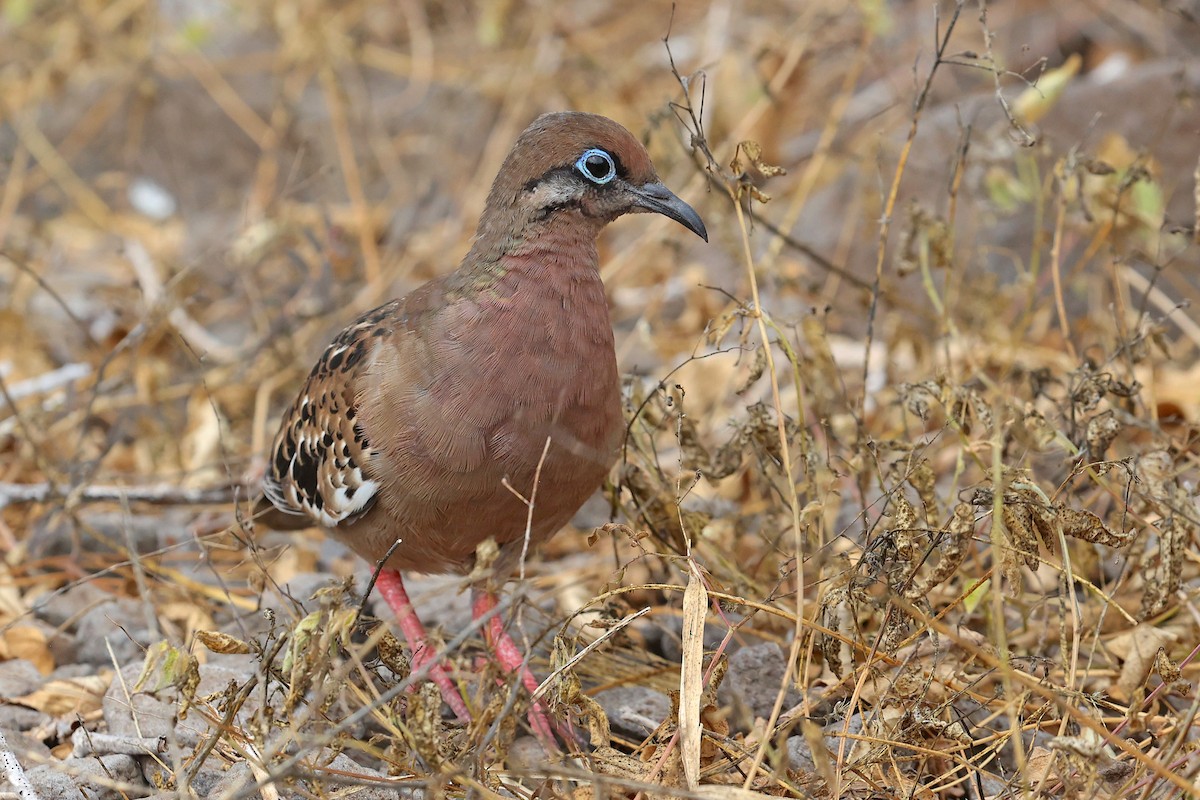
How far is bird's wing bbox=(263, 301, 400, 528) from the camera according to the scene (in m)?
3.57

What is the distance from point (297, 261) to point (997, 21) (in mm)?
5260

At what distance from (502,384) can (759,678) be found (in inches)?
42.0

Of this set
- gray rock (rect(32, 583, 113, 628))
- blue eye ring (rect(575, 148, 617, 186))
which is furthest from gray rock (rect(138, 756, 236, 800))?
blue eye ring (rect(575, 148, 617, 186))

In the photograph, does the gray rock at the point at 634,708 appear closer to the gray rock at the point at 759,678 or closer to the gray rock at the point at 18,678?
the gray rock at the point at 759,678

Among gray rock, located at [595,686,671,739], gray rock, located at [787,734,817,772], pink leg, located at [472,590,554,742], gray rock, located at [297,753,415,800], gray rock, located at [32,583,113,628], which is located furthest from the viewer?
gray rock, located at [32,583,113,628]

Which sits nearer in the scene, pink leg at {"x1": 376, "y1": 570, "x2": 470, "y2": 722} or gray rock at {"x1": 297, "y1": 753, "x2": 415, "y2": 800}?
gray rock at {"x1": 297, "y1": 753, "x2": 415, "y2": 800}

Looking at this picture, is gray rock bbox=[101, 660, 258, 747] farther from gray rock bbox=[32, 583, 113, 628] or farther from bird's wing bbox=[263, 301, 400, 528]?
gray rock bbox=[32, 583, 113, 628]

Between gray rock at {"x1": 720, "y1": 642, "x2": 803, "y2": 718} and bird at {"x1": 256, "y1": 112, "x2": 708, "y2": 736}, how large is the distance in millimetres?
558

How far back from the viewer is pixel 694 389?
18.2ft

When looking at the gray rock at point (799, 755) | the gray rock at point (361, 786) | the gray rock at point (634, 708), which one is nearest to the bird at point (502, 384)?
the gray rock at point (634, 708)

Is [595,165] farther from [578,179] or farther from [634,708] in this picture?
[634,708]

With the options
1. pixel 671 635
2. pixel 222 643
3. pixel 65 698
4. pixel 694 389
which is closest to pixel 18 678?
pixel 65 698

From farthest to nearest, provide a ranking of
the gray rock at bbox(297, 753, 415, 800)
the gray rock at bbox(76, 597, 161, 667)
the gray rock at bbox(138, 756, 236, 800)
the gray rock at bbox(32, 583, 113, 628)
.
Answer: the gray rock at bbox(32, 583, 113, 628)
the gray rock at bbox(76, 597, 161, 667)
the gray rock at bbox(138, 756, 236, 800)
the gray rock at bbox(297, 753, 415, 800)

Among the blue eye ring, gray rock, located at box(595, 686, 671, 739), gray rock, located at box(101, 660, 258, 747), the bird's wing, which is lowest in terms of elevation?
gray rock, located at box(595, 686, 671, 739)
